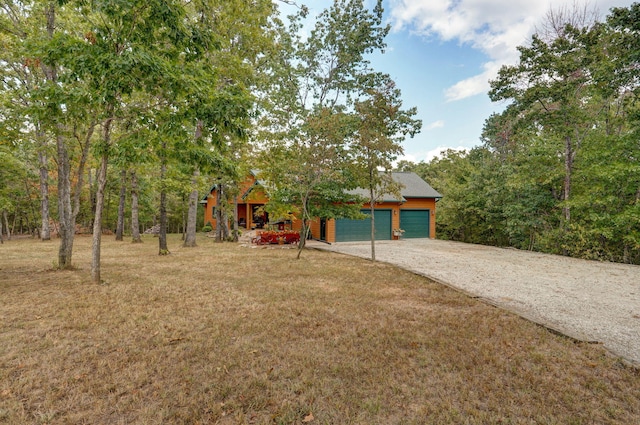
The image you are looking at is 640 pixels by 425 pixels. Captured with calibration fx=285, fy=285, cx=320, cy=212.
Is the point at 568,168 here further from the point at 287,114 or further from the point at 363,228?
the point at 287,114

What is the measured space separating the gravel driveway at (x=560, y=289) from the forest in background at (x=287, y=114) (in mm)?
2902

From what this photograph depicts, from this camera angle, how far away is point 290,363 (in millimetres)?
3135

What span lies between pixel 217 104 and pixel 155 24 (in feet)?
6.06

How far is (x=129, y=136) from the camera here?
20.6 feet

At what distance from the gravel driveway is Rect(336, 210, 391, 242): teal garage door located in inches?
241

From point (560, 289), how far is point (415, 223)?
12591 millimetres

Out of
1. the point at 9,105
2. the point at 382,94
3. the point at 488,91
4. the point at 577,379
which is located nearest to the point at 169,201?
the point at 9,105

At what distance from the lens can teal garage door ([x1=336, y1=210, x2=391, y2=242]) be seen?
1686cm

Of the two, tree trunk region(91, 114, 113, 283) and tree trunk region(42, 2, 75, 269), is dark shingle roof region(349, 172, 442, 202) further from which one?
tree trunk region(42, 2, 75, 269)

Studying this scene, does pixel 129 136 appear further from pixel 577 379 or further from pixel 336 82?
pixel 336 82

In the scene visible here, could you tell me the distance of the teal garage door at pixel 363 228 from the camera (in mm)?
16859

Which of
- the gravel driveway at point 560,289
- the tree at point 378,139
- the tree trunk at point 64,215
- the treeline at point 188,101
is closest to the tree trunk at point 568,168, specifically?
the gravel driveway at point 560,289

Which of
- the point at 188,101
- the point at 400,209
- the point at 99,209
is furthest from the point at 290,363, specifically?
the point at 400,209

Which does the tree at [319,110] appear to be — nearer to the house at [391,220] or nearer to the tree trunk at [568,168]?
the house at [391,220]
